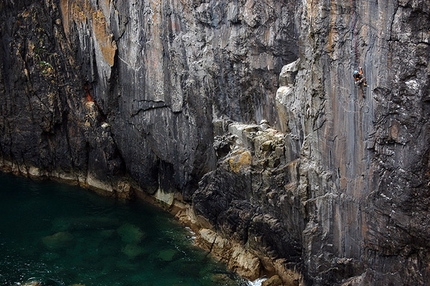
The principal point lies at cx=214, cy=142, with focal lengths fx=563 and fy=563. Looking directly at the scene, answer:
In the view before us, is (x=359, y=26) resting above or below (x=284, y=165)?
above

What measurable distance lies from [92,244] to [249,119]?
35.4 feet

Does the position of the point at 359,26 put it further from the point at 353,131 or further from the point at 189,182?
the point at 189,182

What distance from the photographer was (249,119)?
1112 inches

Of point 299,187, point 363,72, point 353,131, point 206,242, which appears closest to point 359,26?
point 363,72

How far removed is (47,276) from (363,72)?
17.8 m

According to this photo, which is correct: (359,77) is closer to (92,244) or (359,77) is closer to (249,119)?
(249,119)

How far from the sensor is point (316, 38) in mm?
21031

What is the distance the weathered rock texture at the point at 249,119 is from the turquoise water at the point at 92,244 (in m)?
1.53

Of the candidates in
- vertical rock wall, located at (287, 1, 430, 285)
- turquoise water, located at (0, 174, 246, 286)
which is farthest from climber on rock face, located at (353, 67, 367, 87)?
turquoise water, located at (0, 174, 246, 286)

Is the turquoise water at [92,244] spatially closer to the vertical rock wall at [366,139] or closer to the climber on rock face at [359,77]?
the vertical rock wall at [366,139]

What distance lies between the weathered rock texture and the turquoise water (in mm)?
1526

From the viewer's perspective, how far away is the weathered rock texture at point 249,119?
1927 centimetres

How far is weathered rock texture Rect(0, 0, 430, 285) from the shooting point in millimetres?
19266

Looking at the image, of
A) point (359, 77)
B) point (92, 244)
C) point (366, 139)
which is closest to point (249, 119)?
point (366, 139)
